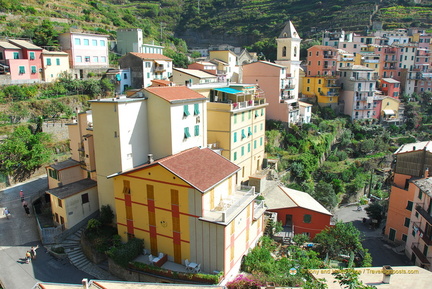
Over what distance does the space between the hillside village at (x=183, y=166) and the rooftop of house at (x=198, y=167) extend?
3.4 inches

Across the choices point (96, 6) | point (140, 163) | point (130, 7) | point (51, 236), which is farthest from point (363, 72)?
point (130, 7)

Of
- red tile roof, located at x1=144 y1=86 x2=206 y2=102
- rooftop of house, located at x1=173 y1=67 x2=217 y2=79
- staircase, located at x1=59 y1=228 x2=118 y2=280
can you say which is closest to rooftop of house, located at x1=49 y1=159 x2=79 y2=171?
staircase, located at x1=59 y1=228 x2=118 y2=280

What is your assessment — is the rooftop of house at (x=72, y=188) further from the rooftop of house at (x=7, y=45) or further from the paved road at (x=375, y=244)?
the paved road at (x=375, y=244)

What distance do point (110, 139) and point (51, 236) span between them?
8741 millimetres

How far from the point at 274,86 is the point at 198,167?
3152 centimetres

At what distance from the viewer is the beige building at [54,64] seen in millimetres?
45344

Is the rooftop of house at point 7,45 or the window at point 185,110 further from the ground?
the rooftop of house at point 7,45

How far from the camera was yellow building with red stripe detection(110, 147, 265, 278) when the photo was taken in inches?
825

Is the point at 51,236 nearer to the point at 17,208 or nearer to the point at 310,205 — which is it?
the point at 17,208

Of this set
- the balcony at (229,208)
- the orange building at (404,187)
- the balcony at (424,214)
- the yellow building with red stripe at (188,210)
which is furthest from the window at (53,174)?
the orange building at (404,187)

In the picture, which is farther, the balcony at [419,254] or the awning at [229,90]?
the awning at [229,90]

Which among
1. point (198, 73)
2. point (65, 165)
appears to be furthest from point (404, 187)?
point (198, 73)

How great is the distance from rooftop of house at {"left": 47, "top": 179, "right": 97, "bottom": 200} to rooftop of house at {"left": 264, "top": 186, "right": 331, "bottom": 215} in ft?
52.6

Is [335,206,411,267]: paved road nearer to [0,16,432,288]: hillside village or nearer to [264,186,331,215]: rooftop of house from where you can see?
[0,16,432,288]: hillside village
